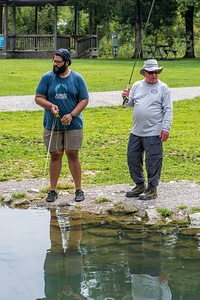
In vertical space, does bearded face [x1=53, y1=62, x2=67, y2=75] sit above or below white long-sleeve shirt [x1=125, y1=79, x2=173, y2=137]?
above

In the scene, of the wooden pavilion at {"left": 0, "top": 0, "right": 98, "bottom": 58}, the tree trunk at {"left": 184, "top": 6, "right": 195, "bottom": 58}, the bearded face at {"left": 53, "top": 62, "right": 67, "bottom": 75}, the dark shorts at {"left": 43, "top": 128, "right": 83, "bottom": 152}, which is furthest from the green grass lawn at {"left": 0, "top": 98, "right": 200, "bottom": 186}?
the tree trunk at {"left": 184, "top": 6, "right": 195, "bottom": 58}

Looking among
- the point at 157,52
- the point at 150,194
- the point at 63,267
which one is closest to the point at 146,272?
the point at 63,267

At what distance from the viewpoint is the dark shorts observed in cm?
807

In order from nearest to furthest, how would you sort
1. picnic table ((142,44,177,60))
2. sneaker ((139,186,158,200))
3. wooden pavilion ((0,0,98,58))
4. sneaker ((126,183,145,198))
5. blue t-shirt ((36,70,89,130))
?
blue t-shirt ((36,70,89,130)), sneaker ((139,186,158,200)), sneaker ((126,183,145,198)), picnic table ((142,44,177,60)), wooden pavilion ((0,0,98,58))

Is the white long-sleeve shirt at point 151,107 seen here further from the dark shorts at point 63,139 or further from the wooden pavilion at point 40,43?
the wooden pavilion at point 40,43

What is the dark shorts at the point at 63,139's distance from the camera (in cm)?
807

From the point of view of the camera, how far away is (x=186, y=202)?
817cm

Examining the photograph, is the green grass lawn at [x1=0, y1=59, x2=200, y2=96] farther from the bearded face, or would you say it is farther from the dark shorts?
the bearded face

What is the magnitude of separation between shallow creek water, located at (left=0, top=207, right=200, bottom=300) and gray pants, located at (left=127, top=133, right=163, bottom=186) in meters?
0.89

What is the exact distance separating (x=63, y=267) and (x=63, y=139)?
2.21 meters

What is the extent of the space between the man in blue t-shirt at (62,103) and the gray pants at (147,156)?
621 millimetres

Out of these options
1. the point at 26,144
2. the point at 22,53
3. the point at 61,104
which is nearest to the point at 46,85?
the point at 61,104

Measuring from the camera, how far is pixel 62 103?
7.88 meters

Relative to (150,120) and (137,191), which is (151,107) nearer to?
(150,120)
